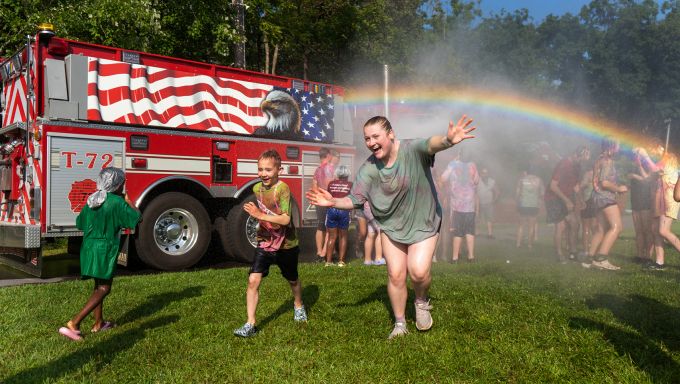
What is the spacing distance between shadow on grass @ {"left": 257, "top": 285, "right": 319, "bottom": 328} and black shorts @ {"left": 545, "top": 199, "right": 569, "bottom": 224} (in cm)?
461

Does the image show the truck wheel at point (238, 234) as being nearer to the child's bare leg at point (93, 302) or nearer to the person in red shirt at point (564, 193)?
the child's bare leg at point (93, 302)

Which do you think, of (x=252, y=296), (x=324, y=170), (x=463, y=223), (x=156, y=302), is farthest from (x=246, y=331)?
(x=463, y=223)

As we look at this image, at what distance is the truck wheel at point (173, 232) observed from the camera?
805 centimetres

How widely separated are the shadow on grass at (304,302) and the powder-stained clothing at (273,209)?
71 cm

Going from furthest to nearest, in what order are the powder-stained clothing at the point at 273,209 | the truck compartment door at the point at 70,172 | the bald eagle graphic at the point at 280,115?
the bald eagle graphic at the point at 280,115 → the truck compartment door at the point at 70,172 → the powder-stained clothing at the point at 273,209

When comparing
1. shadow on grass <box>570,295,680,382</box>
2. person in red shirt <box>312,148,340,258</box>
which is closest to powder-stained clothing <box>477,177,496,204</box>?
person in red shirt <box>312,148,340,258</box>

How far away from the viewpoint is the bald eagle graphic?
9.55m

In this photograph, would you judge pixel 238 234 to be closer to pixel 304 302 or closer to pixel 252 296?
pixel 304 302

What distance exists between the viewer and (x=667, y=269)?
8117mm

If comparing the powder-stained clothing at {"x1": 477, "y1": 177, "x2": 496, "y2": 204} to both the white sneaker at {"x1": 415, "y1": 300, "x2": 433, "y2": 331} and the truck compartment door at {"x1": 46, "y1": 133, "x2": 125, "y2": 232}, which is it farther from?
the white sneaker at {"x1": 415, "y1": 300, "x2": 433, "y2": 331}

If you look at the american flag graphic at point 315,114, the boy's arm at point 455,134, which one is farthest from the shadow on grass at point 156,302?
the american flag graphic at point 315,114

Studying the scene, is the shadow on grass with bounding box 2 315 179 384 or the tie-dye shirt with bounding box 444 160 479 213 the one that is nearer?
the shadow on grass with bounding box 2 315 179 384

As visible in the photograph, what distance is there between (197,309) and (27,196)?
3586 millimetres

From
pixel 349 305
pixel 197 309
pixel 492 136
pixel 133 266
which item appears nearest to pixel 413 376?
pixel 349 305
